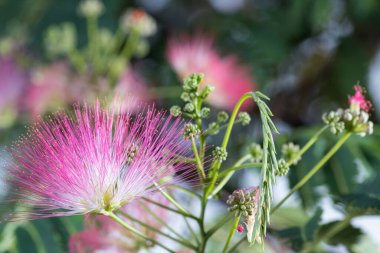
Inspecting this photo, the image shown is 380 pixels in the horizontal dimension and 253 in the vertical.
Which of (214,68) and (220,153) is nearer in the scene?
(220,153)

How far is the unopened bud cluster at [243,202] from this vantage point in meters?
0.93

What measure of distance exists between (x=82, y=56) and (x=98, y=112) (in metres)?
1.06

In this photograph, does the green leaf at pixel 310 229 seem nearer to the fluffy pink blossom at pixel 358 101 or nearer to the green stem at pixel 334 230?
the green stem at pixel 334 230

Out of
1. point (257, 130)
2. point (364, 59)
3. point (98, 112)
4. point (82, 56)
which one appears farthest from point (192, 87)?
point (364, 59)

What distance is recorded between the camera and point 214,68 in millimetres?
2162

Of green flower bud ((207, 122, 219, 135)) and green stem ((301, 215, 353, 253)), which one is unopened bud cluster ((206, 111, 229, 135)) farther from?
green stem ((301, 215, 353, 253))

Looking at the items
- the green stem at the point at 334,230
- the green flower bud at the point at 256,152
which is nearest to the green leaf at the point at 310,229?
the green stem at the point at 334,230

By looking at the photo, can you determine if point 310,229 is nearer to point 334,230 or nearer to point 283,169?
point 334,230

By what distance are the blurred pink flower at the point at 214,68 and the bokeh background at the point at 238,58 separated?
0.01m

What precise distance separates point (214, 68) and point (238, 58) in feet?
0.65

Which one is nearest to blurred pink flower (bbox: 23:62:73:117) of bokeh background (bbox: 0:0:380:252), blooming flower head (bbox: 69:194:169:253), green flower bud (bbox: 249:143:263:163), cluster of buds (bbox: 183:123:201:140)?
bokeh background (bbox: 0:0:380:252)

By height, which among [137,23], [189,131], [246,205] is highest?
[137,23]

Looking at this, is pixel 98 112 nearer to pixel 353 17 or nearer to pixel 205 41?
pixel 205 41

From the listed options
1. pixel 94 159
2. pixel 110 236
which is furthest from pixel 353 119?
pixel 110 236
